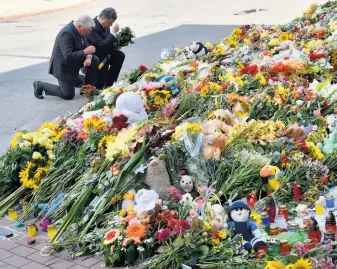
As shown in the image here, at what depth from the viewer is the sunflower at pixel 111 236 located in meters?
4.95

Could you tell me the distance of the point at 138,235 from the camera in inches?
193

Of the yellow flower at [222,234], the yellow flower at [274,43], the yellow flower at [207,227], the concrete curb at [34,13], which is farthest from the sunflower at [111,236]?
the concrete curb at [34,13]

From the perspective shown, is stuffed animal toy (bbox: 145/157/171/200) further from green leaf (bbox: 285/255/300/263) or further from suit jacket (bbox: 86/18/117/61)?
suit jacket (bbox: 86/18/117/61)

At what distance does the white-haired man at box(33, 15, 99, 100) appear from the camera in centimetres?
964

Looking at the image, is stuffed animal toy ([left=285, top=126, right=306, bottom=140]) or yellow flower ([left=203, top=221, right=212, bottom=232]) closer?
yellow flower ([left=203, top=221, right=212, bottom=232])

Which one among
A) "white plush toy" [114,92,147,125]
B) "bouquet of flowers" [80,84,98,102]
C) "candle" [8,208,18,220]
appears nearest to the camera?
"candle" [8,208,18,220]

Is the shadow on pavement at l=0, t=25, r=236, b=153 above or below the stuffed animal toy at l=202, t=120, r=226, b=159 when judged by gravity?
below

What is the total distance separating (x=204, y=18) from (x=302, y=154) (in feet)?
40.9

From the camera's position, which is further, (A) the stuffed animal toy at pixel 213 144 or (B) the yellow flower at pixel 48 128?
(B) the yellow flower at pixel 48 128

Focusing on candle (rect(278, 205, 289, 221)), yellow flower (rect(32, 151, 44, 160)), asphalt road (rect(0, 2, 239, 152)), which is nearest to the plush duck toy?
candle (rect(278, 205, 289, 221))

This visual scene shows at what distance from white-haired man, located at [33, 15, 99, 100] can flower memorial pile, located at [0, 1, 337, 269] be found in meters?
1.83

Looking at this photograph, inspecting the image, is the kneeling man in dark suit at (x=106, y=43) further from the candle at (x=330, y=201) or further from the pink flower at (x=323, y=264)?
the pink flower at (x=323, y=264)

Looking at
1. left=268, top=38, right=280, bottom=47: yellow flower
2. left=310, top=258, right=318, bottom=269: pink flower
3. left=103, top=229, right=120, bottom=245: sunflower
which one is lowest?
left=268, top=38, right=280, bottom=47: yellow flower

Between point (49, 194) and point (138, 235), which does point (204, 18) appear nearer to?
point (49, 194)
